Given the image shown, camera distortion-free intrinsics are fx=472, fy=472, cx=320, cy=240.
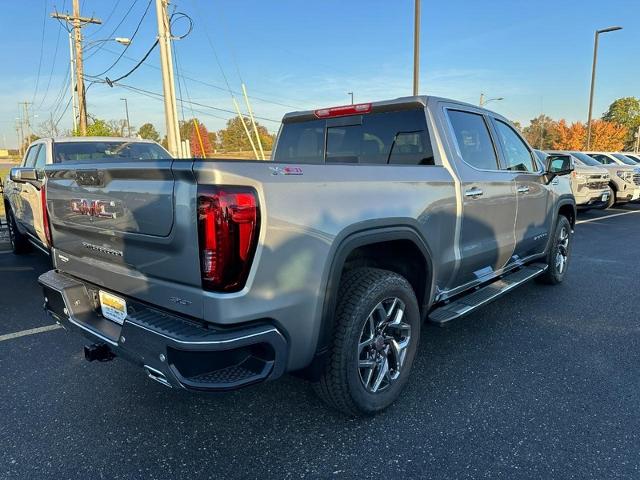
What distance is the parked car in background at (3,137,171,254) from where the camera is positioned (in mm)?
5746

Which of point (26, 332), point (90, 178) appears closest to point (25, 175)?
point (26, 332)

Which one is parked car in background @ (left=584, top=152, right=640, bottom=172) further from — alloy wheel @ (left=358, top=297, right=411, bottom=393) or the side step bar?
alloy wheel @ (left=358, top=297, right=411, bottom=393)

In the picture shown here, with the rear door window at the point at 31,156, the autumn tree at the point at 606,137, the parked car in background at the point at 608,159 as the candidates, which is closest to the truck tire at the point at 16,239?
the rear door window at the point at 31,156

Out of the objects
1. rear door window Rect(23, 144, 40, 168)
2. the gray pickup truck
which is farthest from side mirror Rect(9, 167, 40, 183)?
the gray pickup truck

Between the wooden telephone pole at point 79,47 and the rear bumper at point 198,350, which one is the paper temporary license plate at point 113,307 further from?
the wooden telephone pole at point 79,47

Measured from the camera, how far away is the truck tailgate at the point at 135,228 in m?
2.10

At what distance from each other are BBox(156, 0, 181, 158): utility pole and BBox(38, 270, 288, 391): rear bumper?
10737 mm

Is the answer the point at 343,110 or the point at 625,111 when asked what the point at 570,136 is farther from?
the point at 343,110

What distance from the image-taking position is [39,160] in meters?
6.77

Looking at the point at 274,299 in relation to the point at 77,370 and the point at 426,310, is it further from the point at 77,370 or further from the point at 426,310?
the point at 77,370

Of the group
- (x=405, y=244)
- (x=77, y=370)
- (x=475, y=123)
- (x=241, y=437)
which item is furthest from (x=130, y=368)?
(x=475, y=123)

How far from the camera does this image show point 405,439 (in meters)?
2.58

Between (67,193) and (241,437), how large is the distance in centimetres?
178

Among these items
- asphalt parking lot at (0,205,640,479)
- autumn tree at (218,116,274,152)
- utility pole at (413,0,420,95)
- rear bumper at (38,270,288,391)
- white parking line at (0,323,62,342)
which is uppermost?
utility pole at (413,0,420,95)
